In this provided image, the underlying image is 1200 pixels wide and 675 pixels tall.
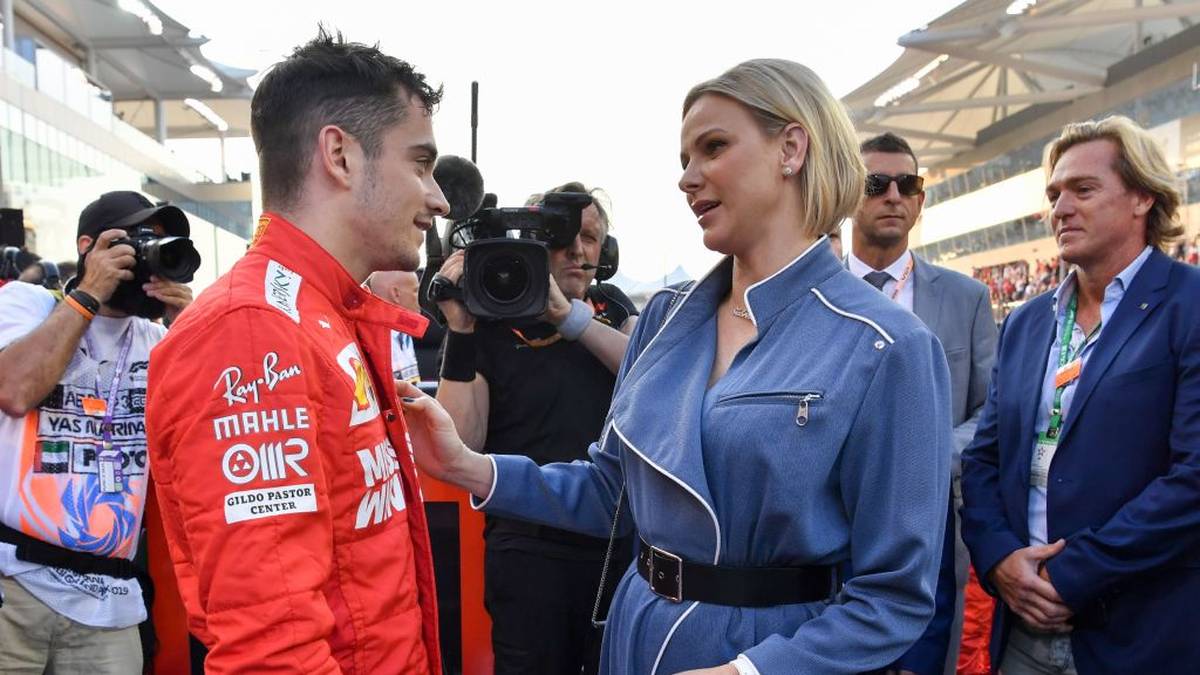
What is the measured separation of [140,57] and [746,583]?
3452 cm

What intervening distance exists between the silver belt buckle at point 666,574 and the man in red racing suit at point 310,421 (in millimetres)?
404

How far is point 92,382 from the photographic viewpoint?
264cm

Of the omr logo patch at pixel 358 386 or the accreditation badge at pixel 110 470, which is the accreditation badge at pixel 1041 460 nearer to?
the omr logo patch at pixel 358 386

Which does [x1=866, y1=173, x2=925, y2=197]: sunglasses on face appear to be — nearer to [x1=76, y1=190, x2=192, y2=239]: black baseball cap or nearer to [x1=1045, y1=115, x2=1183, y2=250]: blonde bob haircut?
[x1=1045, y1=115, x2=1183, y2=250]: blonde bob haircut

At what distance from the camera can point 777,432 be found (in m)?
1.48

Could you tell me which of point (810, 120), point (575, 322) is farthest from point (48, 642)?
point (810, 120)

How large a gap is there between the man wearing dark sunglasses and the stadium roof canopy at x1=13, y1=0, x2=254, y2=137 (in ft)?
Result: 92.8

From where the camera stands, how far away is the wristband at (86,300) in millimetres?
2576

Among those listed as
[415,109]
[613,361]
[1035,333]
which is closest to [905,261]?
[1035,333]

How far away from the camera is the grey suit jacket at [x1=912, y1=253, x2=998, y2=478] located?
306cm

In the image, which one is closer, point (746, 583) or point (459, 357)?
point (746, 583)

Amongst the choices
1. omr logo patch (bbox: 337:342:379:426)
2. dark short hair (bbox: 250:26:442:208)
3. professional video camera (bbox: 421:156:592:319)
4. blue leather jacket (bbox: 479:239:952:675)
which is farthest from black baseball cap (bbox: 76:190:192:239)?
blue leather jacket (bbox: 479:239:952:675)

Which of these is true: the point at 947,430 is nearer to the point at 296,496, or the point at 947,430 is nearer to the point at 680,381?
the point at 680,381

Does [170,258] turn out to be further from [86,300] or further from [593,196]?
[593,196]
